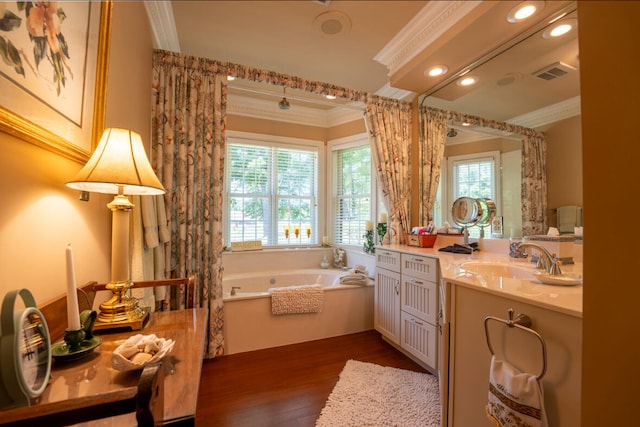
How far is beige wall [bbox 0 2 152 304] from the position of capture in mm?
711

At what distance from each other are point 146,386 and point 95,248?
111 centimetres

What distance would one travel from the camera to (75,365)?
0.77 m

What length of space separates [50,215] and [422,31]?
8.87ft

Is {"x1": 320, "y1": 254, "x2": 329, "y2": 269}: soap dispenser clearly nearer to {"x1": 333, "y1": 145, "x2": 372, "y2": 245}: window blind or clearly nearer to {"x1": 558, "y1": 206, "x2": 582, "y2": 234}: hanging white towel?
{"x1": 333, "y1": 145, "x2": 372, "y2": 245}: window blind

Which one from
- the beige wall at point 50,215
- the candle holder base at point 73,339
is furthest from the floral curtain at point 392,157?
the candle holder base at point 73,339

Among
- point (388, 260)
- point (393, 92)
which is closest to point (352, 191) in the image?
point (393, 92)

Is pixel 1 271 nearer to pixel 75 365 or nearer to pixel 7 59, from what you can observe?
pixel 75 365

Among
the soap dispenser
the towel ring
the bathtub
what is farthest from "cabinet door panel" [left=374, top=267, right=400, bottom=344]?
the towel ring

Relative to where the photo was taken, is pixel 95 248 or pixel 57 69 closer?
pixel 57 69

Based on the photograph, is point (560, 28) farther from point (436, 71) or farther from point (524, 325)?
point (524, 325)

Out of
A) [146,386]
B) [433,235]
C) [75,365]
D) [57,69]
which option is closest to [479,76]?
[433,235]

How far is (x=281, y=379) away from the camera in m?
2.08

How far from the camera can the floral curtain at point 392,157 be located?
9.96ft

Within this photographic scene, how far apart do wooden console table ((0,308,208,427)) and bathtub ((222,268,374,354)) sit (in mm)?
1486
